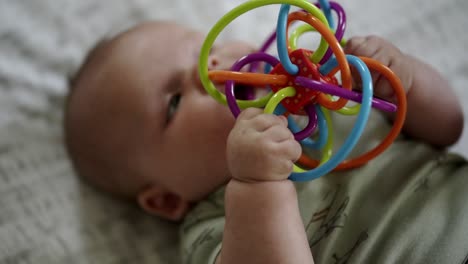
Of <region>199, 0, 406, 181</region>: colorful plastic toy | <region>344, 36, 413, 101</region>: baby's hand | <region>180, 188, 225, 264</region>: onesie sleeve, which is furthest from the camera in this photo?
<region>180, 188, 225, 264</region>: onesie sleeve

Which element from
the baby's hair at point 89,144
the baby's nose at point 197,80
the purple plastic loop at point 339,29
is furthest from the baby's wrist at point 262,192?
the baby's hair at point 89,144

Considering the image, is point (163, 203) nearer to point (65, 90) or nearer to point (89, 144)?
point (89, 144)

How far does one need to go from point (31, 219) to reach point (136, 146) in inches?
11.1

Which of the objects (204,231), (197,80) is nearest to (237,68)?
(197,80)

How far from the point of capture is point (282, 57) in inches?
24.0

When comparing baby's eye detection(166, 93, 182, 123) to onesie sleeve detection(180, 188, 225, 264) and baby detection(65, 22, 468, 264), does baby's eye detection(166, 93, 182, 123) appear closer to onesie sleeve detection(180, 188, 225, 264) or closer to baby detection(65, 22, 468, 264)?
baby detection(65, 22, 468, 264)

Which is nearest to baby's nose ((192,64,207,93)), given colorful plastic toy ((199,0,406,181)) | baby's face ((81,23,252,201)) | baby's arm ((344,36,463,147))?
baby's face ((81,23,252,201))

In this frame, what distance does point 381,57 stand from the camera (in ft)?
2.55

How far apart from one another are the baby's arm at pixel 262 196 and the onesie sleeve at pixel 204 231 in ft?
0.63

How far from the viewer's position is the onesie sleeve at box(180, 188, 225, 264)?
0.87 meters

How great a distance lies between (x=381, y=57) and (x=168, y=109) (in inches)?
15.6

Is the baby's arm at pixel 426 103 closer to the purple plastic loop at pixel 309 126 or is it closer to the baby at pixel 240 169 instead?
the baby at pixel 240 169

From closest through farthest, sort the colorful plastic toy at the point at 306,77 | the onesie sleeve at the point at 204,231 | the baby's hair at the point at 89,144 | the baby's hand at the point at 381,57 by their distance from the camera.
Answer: the colorful plastic toy at the point at 306,77 → the baby's hand at the point at 381,57 → the onesie sleeve at the point at 204,231 → the baby's hair at the point at 89,144

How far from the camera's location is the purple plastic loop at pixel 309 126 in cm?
65
